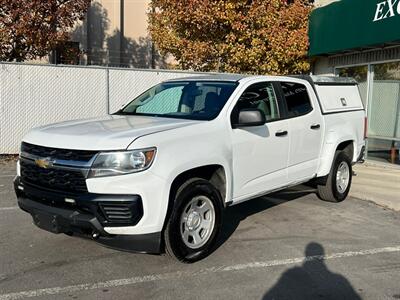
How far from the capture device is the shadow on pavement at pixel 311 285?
14.1 ft

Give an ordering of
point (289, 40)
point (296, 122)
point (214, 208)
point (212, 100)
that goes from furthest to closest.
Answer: point (289, 40), point (296, 122), point (212, 100), point (214, 208)

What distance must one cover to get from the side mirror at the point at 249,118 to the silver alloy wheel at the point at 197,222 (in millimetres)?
964

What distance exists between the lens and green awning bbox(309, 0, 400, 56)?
1012 cm

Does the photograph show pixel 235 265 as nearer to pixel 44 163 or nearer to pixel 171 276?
pixel 171 276

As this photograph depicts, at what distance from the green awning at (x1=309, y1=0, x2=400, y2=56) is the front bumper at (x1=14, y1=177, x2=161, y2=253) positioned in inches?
303

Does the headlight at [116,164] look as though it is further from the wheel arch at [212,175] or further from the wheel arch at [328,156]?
the wheel arch at [328,156]

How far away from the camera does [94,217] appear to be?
4.28 metres

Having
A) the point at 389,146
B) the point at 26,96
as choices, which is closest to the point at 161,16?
the point at 26,96

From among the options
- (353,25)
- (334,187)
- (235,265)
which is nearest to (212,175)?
(235,265)

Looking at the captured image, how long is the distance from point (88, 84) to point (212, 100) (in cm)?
719

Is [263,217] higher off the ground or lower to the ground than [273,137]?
lower

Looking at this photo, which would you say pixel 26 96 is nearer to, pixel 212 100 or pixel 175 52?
pixel 175 52

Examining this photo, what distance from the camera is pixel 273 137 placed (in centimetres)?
593

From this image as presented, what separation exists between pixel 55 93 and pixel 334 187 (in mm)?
7241
